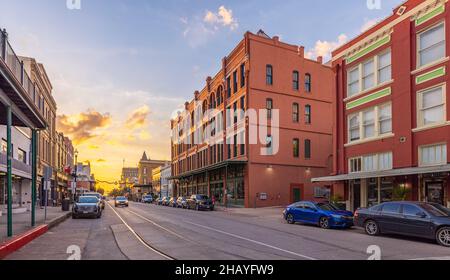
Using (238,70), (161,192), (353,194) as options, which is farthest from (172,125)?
(353,194)

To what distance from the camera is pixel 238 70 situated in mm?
45062

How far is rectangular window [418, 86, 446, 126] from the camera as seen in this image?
2148 centimetres

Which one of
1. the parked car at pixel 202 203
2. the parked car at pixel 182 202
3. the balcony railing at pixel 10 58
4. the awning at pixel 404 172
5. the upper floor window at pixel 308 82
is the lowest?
the parked car at pixel 182 202

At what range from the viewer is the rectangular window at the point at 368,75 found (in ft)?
88.3

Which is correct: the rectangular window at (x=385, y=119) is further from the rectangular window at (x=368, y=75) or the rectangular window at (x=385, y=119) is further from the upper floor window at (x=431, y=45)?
the upper floor window at (x=431, y=45)

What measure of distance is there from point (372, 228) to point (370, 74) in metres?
13.4

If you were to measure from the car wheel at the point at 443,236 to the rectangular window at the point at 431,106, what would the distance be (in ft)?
29.7

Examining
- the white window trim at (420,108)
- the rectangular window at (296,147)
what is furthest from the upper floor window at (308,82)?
the white window trim at (420,108)

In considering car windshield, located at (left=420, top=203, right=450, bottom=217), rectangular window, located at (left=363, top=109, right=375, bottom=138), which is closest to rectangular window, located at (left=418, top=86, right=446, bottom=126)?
rectangular window, located at (left=363, top=109, right=375, bottom=138)

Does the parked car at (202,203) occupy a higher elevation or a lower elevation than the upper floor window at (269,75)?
lower

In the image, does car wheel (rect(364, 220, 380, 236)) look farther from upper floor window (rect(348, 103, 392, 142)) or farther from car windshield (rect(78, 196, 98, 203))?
car windshield (rect(78, 196, 98, 203))

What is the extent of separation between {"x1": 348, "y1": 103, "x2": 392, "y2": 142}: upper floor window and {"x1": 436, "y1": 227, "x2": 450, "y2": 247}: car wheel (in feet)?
39.2

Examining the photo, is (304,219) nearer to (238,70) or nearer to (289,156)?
(289,156)
